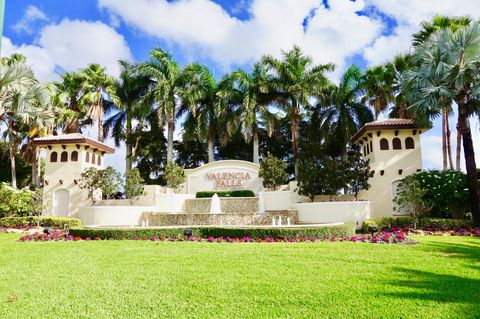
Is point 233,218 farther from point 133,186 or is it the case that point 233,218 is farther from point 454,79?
point 454,79

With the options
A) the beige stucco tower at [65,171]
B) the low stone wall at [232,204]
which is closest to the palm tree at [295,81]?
the low stone wall at [232,204]

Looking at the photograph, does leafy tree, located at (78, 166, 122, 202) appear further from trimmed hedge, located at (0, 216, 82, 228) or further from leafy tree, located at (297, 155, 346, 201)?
leafy tree, located at (297, 155, 346, 201)

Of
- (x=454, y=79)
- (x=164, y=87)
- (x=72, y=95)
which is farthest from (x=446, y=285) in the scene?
(x=72, y=95)

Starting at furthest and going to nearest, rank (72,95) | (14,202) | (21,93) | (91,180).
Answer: (72,95) < (91,180) < (14,202) < (21,93)

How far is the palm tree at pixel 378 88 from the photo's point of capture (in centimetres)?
2580

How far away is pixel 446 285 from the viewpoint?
6.32 m

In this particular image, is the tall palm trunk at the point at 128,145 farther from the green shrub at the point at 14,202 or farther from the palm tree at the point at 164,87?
the green shrub at the point at 14,202

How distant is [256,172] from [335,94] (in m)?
9.23

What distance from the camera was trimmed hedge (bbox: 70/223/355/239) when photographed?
13.1 meters

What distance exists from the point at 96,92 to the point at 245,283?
89.7 ft

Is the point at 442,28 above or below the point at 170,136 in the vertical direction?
above

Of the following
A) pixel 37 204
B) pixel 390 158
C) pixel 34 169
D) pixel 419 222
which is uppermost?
pixel 34 169

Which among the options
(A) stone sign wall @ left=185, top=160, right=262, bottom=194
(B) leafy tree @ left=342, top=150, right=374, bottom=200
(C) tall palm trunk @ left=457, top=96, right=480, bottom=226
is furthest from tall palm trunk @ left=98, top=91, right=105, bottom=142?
(C) tall palm trunk @ left=457, top=96, right=480, bottom=226

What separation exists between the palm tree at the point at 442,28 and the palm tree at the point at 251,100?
36.8ft
